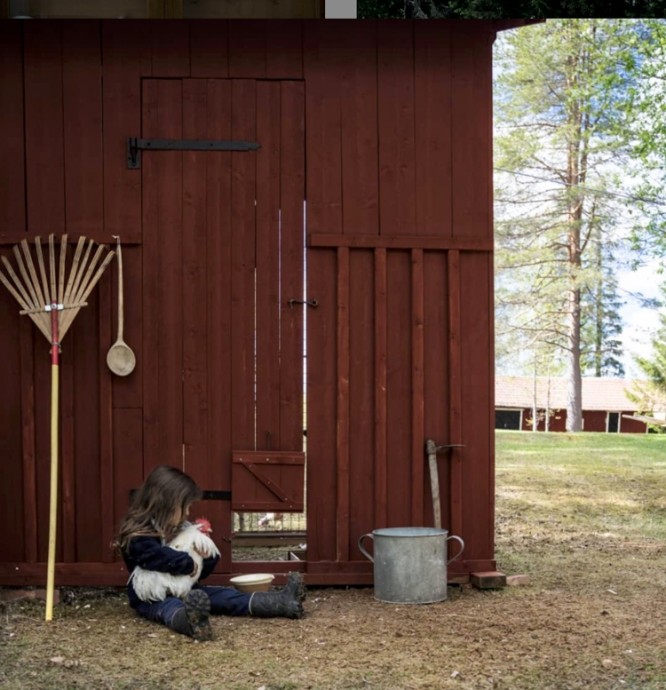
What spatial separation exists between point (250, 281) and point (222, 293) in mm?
189

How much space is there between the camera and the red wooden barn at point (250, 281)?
23.6 ft

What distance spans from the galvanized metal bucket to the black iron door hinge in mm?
2519

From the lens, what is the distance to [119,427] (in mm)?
7219

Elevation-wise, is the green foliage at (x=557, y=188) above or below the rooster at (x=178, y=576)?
above

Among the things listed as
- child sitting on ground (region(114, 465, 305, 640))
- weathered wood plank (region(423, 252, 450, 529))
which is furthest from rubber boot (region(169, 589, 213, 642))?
weathered wood plank (region(423, 252, 450, 529))

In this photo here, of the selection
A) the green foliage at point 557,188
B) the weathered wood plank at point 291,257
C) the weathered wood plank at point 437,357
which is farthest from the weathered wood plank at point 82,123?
the green foliage at point 557,188

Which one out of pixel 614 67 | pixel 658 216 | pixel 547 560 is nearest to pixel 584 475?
pixel 547 560

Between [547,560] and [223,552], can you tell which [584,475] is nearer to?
[547,560]

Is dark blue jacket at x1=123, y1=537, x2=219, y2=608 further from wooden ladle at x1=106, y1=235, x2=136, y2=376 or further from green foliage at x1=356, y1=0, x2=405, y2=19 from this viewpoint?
green foliage at x1=356, y1=0, x2=405, y2=19

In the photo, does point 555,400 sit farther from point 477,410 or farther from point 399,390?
point 399,390

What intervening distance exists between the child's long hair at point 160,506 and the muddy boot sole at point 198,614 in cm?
58

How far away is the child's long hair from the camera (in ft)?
20.4

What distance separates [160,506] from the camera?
6.22 metres

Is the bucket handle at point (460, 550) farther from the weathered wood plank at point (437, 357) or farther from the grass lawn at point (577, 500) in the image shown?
the grass lawn at point (577, 500)
